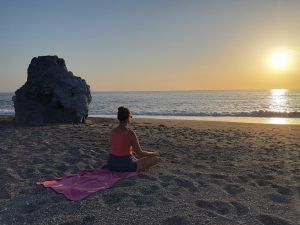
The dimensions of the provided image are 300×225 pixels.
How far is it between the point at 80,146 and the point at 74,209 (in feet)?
14.9

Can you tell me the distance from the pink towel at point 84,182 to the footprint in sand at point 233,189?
160cm

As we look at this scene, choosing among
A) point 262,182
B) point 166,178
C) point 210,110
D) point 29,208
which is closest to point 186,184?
point 166,178

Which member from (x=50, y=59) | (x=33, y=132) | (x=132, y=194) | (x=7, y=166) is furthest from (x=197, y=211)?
(x=50, y=59)

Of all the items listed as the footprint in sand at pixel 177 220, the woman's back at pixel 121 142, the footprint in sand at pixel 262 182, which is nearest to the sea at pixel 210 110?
the footprint in sand at pixel 262 182

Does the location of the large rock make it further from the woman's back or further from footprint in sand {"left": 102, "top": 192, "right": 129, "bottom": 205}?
footprint in sand {"left": 102, "top": 192, "right": 129, "bottom": 205}

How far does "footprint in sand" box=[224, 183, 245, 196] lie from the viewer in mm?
5562

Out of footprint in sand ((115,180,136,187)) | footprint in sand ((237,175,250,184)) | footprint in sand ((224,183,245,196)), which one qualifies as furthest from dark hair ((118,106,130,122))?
footprint in sand ((237,175,250,184))

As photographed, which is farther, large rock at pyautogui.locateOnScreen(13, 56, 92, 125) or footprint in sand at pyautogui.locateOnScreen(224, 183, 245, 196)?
large rock at pyautogui.locateOnScreen(13, 56, 92, 125)

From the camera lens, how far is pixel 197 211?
4707 millimetres

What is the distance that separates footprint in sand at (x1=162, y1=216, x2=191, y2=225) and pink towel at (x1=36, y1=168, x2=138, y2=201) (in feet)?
4.64

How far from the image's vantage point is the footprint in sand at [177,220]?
14.4 feet

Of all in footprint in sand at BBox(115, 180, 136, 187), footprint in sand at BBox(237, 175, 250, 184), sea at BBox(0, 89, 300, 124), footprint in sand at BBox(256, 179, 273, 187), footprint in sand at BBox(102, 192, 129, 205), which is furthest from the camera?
sea at BBox(0, 89, 300, 124)

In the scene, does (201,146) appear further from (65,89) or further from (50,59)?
(50,59)

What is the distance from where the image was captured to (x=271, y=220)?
4516mm
